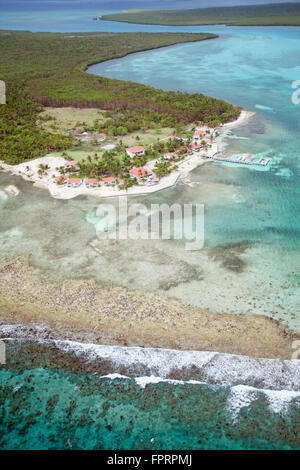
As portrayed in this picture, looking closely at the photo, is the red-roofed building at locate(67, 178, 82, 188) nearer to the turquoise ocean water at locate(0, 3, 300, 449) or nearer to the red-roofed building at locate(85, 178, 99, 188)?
the red-roofed building at locate(85, 178, 99, 188)

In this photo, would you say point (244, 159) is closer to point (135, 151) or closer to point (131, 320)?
point (135, 151)

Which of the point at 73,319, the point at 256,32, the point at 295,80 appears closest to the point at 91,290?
the point at 73,319

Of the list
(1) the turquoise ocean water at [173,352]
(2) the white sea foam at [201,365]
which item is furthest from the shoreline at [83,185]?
(2) the white sea foam at [201,365]

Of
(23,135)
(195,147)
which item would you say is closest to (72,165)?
(23,135)

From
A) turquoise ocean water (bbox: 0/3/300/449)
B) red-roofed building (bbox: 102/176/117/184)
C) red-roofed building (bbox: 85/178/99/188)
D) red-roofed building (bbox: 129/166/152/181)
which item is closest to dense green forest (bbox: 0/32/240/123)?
turquoise ocean water (bbox: 0/3/300/449)

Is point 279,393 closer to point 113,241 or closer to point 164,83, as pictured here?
point 113,241

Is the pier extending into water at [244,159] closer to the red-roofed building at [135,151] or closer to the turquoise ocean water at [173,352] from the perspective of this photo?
the turquoise ocean water at [173,352]
